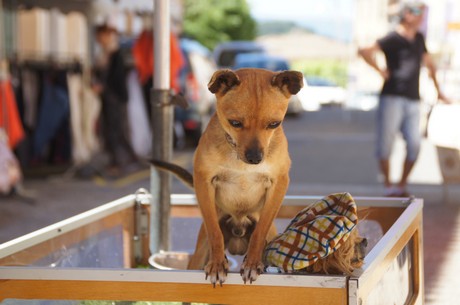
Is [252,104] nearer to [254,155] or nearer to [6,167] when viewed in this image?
[254,155]

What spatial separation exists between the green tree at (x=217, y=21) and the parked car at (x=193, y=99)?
41393 millimetres

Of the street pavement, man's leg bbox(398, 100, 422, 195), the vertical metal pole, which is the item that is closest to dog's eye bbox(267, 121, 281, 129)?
the vertical metal pole

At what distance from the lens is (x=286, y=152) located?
10.3 ft

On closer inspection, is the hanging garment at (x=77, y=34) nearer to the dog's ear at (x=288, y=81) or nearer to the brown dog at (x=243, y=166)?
the brown dog at (x=243, y=166)

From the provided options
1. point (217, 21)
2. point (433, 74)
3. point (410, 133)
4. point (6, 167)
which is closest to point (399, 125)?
point (410, 133)

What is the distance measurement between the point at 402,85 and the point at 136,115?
4730 millimetres

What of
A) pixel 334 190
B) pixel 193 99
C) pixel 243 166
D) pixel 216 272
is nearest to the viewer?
pixel 216 272

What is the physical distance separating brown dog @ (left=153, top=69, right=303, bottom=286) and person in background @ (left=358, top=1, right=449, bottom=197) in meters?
5.44

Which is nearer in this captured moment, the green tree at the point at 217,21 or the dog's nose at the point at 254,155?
the dog's nose at the point at 254,155

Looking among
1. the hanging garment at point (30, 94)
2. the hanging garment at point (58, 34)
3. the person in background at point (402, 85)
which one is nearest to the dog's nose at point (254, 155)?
the person in background at point (402, 85)

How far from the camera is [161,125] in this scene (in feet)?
15.0

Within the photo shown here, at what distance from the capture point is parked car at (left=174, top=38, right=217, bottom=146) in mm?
14477

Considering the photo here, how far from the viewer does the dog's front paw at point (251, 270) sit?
2616mm

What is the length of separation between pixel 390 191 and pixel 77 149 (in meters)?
4.91
